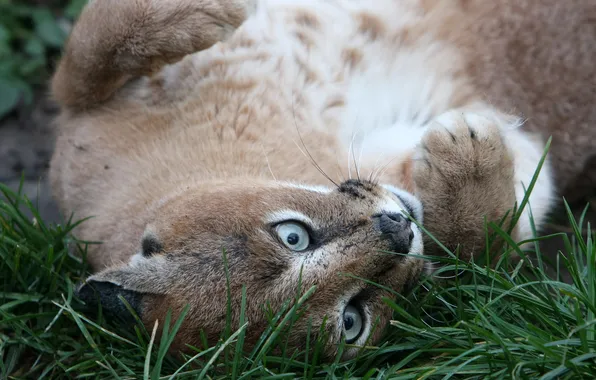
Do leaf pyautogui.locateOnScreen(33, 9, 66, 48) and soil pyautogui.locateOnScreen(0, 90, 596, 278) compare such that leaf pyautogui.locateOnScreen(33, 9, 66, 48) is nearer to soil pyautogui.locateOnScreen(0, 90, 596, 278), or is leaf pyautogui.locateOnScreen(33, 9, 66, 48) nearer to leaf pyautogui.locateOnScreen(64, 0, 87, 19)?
leaf pyautogui.locateOnScreen(64, 0, 87, 19)

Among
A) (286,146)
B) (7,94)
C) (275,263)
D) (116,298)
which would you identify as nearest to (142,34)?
(286,146)

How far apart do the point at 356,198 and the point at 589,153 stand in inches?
69.9

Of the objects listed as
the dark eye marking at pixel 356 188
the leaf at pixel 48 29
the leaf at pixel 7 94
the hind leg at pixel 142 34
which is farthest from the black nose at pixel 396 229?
the leaf at pixel 48 29

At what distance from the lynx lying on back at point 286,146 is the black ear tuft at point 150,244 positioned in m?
0.01

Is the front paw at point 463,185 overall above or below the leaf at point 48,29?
above

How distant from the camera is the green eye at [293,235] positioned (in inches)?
112

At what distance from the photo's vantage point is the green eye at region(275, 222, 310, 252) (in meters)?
2.85

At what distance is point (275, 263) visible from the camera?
9.20 ft

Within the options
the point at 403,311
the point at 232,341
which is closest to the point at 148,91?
the point at 232,341

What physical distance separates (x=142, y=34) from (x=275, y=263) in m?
1.42

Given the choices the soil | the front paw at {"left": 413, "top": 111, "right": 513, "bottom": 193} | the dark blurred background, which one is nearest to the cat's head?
the front paw at {"left": 413, "top": 111, "right": 513, "bottom": 193}

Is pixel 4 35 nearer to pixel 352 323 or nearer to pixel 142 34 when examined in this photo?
pixel 142 34

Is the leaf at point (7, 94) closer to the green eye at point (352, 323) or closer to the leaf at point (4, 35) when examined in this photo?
the leaf at point (4, 35)

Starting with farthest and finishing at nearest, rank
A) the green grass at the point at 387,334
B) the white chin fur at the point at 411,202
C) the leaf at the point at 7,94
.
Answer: the leaf at the point at 7,94, the white chin fur at the point at 411,202, the green grass at the point at 387,334
